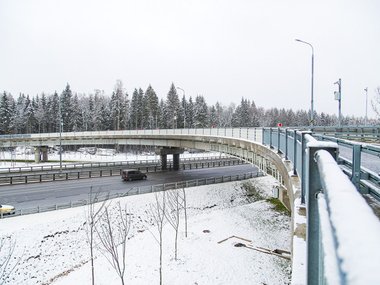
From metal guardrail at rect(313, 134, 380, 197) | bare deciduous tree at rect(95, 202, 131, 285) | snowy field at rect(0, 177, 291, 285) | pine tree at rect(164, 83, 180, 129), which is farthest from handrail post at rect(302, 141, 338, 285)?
pine tree at rect(164, 83, 180, 129)

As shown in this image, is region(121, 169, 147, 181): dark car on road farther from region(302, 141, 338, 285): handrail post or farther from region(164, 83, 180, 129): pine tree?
region(164, 83, 180, 129): pine tree

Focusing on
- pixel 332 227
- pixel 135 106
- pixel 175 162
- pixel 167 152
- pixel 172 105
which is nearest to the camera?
pixel 332 227

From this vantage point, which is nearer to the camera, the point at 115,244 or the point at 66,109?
the point at 115,244

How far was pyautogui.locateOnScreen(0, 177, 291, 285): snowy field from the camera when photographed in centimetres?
1792

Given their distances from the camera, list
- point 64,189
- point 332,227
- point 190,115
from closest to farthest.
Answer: point 332,227, point 64,189, point 190,115

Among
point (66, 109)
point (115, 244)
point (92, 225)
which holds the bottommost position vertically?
point (115, 244)

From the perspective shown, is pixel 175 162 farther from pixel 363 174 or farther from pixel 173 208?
pixel 363 174

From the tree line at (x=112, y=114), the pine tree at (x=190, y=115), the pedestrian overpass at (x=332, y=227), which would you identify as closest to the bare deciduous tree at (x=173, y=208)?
the pedestrian overpass at (x=332, y=227)

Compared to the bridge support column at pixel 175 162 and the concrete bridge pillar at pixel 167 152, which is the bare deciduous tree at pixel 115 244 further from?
the bridge support column at pixel 175 162

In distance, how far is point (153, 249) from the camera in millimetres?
21594

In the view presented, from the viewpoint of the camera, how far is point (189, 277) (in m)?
17.6

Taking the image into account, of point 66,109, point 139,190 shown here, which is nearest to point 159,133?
point 139,190

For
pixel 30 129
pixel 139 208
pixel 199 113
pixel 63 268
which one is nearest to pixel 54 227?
pixel 63 268

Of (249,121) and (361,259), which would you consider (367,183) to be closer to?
(361,259)
